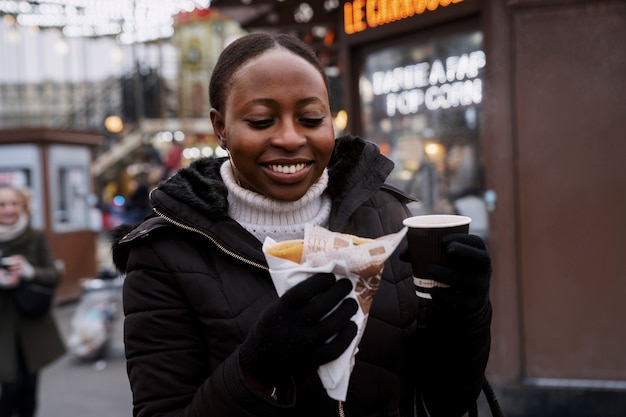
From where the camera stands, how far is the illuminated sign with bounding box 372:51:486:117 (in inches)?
192

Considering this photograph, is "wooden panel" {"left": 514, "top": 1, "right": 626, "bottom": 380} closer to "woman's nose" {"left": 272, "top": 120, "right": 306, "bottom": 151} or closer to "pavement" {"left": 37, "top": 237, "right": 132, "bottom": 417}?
"woman's nose" {"left": 272, "top": 120, "right": 306, "bottom": 151}

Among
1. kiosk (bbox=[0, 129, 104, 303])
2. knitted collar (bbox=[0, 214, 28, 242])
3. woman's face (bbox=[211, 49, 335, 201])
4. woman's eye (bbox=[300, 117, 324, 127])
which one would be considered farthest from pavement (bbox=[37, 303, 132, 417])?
woman's eye (bbox=[300, 117, 324, 127])

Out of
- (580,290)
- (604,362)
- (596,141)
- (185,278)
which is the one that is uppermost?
(596,141)

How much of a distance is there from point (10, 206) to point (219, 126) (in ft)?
12.5

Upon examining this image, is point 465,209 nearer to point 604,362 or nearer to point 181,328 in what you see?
point 604,362

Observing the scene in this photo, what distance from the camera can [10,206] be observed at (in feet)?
16.1

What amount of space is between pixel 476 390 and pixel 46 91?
94.3 feet

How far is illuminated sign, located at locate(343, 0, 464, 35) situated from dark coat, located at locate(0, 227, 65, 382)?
3.22m

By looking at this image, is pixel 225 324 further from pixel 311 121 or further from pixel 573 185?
pixel 573 185

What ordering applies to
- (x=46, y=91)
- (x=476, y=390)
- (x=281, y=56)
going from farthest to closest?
(x=46, y=91) < (x=476, y=390) < (x=281, y=56)

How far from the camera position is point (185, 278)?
157 centimetres

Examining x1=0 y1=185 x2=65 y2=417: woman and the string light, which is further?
the string light

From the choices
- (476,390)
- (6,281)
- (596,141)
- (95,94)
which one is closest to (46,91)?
(95,94)

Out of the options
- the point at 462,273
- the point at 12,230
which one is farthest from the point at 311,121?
the point at 12,230
